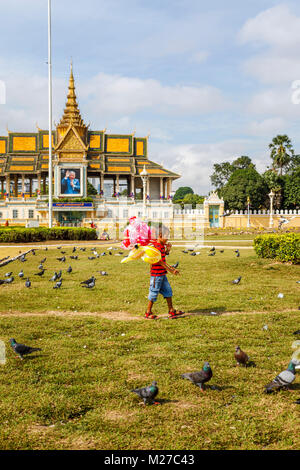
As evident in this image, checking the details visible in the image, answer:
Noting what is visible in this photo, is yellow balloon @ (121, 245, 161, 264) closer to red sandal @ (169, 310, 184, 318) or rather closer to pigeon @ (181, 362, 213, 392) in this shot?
red sandal @ (169, 310, 184, 318)

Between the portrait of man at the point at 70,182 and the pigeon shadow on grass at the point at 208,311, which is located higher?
the portrait of man at the point at 70,182

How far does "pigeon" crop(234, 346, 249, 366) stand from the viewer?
443 centimetres

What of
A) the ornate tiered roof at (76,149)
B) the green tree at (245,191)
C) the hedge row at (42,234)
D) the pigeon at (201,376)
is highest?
the ornate tiered roof at (76,149)

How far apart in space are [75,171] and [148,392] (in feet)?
161

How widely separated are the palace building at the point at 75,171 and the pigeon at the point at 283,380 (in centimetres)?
4244

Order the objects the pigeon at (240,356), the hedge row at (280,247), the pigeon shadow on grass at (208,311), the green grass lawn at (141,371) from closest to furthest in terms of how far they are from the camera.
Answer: the green grass lawn at (141,371) → the pigeon at (240,356) → the pigeon shadow on grass at (208,311) → the hedge row at (280,247)

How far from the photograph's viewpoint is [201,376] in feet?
12.9

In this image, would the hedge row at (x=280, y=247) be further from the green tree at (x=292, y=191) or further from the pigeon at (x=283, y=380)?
the green tree at (x=292, y=191)

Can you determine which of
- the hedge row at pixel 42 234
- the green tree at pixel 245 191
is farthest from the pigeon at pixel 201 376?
the green tree at pixel 245 191

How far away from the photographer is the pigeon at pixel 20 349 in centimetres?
470

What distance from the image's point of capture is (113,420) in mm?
3434

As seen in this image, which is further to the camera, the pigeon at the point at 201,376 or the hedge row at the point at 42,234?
the hedge row at the point at 42,234

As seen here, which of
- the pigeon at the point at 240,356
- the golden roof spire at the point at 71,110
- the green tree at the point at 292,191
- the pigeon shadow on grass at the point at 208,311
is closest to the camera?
the pigeon at the point at 240,356
